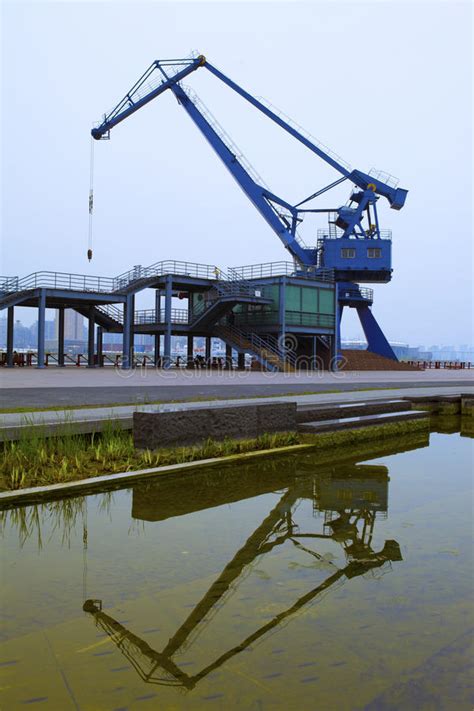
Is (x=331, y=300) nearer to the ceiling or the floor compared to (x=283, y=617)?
nearer to the ceiling

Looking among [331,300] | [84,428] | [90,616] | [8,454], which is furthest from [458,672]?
[331,300]

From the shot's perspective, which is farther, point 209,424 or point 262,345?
point 262,345

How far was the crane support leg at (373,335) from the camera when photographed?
180 feet

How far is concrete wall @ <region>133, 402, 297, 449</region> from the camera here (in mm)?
8977

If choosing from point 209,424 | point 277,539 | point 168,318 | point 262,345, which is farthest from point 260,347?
point 277,539

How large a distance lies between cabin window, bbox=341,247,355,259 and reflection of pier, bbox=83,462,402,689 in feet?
140

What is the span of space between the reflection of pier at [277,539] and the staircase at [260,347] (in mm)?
30786

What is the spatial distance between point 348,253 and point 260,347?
14.2 meters

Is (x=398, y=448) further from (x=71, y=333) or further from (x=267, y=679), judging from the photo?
(x=71, y=333)

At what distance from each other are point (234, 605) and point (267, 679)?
980 mm

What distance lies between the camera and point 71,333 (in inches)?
5010

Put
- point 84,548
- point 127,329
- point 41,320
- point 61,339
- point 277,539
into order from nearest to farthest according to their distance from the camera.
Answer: point 84,548, point 277,539, point 41,320, point 127,329, point 61,339

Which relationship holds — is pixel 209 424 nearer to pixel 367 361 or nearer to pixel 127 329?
pixel 127 329

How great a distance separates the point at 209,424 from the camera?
9820 mm
